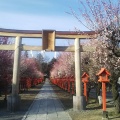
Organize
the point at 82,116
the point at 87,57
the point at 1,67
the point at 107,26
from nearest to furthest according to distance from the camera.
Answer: the point at 107,26 < the point at 82,116 < the point at 1,67 < the point at 87,57

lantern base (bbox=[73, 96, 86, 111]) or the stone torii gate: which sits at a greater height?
the stone torii gate

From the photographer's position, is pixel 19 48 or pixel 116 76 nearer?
pixel 116 76

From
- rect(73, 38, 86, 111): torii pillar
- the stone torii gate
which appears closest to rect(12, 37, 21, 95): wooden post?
the stone torii gate

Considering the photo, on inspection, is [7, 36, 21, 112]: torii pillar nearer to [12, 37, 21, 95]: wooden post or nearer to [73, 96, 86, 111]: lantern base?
[12, 37, 21, 95]: wooden post

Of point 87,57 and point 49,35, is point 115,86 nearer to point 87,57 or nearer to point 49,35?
point 49,35

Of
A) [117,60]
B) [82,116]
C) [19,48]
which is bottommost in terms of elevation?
[82,116]

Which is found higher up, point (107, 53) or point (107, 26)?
point (107, 26)

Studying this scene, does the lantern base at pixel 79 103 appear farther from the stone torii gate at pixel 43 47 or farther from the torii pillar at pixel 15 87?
the torii pillar at pixel 15 87

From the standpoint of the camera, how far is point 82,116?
14.3 m

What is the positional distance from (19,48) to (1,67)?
244cm

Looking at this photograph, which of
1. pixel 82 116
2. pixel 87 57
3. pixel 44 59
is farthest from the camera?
pixel 44 59

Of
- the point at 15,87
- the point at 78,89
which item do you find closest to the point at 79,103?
the point at 78,89

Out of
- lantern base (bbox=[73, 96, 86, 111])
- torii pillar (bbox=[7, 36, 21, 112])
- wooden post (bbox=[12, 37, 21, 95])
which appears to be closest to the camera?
torii pillar (bbox=[7, 36, 21, 112])

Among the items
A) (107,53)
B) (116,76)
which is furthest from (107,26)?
(116,76)
